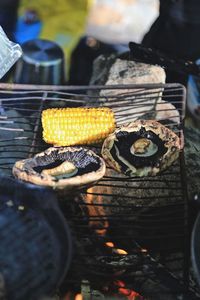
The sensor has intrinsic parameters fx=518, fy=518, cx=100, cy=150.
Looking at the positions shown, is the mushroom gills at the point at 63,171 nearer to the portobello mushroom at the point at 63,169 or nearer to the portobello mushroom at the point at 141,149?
the portobello mushroom at the point at 63,169

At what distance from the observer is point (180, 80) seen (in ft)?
12.7

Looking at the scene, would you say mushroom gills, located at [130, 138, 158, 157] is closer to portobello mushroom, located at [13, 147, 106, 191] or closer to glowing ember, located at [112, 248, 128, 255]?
portobello mushroom, located at [13, 147, 106, 191]

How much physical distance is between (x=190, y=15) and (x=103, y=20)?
2483 mm

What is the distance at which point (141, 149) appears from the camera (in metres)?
2.68

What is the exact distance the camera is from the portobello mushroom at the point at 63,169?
238 cm

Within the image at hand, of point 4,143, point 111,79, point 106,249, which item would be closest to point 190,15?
point 111,79

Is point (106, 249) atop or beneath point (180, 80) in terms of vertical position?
beneath

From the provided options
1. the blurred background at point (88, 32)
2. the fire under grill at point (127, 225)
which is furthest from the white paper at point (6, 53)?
the blurred background at point (88, 32)

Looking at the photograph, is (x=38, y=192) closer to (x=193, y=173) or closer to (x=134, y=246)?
(x=134, y=246)

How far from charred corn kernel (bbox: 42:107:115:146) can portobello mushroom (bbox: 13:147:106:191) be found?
23 centimetres

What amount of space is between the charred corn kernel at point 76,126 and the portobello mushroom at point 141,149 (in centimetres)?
14

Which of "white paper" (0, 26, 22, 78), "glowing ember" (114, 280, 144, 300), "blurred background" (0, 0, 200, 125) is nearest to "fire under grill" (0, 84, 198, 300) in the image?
"glowing ember" (114, 280, 144, 300)

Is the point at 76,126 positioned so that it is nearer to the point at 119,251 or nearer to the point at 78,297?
the point at 119,251

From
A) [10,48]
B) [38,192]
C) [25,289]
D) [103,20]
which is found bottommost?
[103,20]
